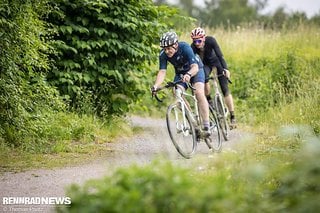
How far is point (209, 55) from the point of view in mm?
12312

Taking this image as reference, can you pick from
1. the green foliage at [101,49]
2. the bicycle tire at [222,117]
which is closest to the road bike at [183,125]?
the bicycle tire at [222,117]

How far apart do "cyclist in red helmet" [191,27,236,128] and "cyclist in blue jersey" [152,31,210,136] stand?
1318mm

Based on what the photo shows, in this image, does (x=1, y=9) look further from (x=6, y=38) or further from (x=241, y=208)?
(x=241, y=208)

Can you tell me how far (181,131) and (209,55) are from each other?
2885mm

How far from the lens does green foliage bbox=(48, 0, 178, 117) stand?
40.2ft

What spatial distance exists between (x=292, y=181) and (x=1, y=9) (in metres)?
5.52

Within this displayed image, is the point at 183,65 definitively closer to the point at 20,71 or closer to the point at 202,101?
the point at 202,101

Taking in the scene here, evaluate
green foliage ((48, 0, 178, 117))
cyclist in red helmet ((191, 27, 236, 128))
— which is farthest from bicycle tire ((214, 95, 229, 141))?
green foliage ((48, 0, 178, 117))

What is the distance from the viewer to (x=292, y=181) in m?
4.18

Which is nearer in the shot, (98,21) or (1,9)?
(1,9)

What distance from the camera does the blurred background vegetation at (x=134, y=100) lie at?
3.98 m

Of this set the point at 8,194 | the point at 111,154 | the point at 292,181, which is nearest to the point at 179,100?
the point at 111,154

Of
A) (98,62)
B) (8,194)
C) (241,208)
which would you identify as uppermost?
(98,62)

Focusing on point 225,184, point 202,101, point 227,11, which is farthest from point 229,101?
point 227,11
